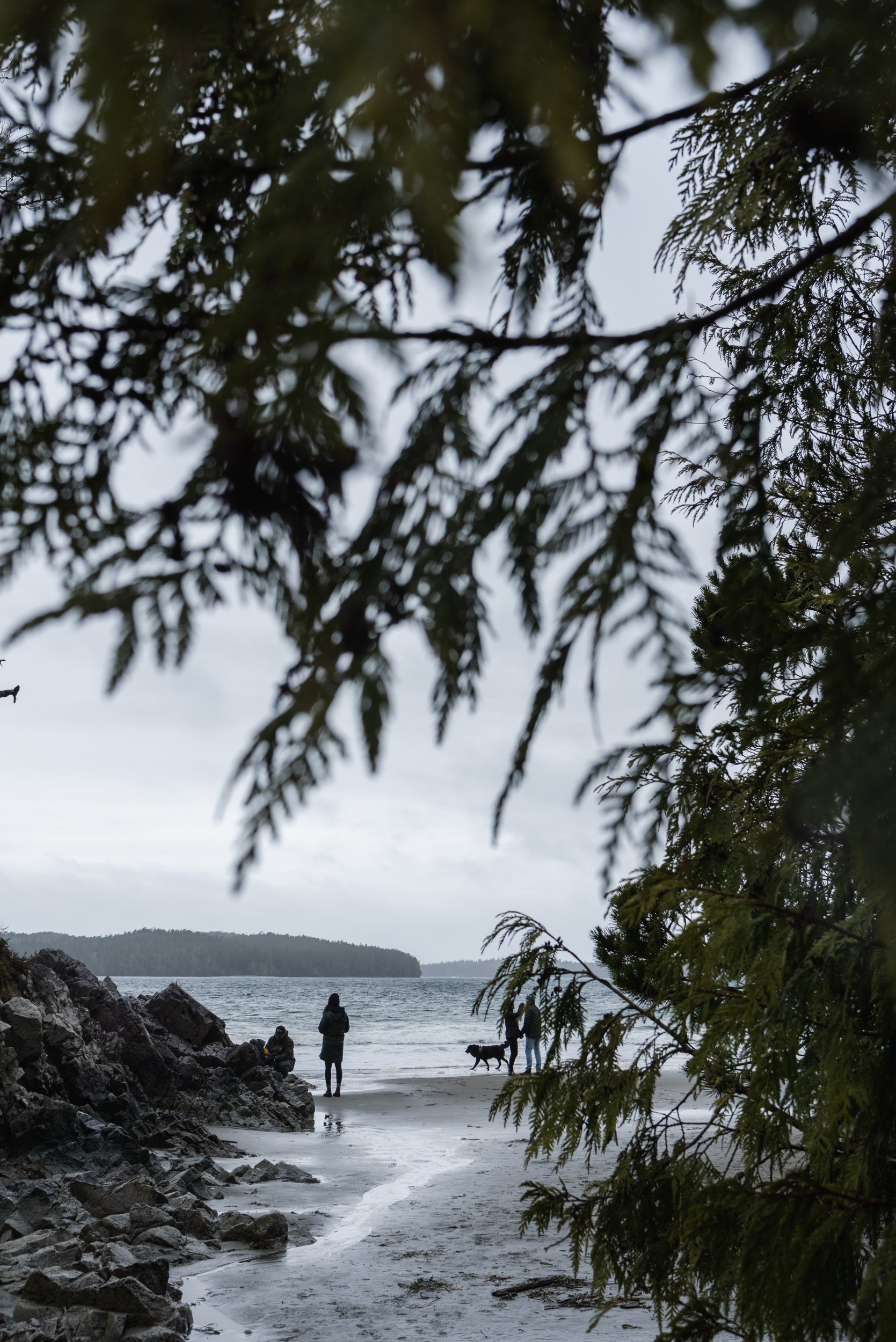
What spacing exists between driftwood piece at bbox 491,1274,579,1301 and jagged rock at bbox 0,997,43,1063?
678cm

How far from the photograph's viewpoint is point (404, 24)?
1.42m

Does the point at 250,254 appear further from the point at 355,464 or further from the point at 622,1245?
the point at 622,1245

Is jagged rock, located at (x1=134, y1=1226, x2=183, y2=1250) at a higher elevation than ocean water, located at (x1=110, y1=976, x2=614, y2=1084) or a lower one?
higher

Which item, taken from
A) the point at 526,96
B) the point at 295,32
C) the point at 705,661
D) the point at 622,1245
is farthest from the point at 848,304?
the point at 622,1245

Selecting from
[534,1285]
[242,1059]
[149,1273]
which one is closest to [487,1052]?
[242,1059]

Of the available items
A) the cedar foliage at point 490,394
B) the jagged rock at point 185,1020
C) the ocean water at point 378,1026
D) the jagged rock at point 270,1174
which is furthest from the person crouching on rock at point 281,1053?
the cedar foliage at point 490,394

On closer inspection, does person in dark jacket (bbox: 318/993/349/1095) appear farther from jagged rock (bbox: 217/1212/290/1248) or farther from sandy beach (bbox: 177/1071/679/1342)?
jagged rock (bbox: 217/1212/290/1248)

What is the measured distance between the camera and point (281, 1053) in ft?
61.0

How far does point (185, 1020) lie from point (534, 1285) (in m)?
13.2

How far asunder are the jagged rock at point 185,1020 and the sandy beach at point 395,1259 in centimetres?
513

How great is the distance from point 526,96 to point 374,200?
405 mm

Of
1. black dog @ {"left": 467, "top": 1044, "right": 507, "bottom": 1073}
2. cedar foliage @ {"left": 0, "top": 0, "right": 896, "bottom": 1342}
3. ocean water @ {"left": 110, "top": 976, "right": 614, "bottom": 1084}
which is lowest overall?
ocean water @ {"left": 110, "top": 976, "right": 614, "bottom": 1084}

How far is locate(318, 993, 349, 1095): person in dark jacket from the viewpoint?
1838 centimetres

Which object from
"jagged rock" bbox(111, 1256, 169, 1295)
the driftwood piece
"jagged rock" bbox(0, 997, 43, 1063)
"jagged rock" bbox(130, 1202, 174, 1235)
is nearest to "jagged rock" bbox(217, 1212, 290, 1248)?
"jagged rock" bbox(130, 1202, 174, 1235)
